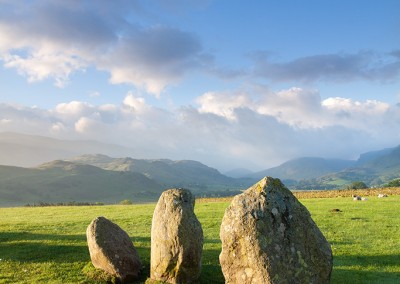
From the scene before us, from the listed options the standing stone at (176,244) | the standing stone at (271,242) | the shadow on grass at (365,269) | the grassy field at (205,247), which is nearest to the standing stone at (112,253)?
the grassy field at (205,247)

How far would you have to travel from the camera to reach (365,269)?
911 inches

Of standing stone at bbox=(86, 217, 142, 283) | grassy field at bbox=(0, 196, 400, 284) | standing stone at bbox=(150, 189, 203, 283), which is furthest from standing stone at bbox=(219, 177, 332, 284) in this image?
standing stone at bbox=(86, 217, 142, 283)

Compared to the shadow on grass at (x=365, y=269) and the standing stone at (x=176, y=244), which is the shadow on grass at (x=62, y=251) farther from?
the shadow on grass at (x=365, y=269)

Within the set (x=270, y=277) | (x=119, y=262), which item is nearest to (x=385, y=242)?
(x=270, y=277)

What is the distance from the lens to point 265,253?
15.2m

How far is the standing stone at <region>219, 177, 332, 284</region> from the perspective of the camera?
49.8 ft

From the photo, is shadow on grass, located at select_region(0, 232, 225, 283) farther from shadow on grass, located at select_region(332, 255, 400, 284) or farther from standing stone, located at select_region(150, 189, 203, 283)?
shadow on grass, located at select_region(332, 255, 400, 284)

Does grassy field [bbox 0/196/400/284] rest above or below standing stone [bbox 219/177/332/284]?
below

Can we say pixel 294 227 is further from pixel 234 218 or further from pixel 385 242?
pixel 385 242

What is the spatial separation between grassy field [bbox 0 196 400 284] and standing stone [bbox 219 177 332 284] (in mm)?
6667

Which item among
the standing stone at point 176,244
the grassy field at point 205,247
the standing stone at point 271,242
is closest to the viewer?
the standing stone at point 271,242

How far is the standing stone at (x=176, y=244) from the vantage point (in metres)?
20.5

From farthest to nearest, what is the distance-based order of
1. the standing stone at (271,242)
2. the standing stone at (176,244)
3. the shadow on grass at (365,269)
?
the shadow on grass at (365,269)
the standing stone at (176,244)
the standing stone at (271,242)

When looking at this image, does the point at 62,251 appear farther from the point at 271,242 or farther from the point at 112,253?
the point at 271,242
